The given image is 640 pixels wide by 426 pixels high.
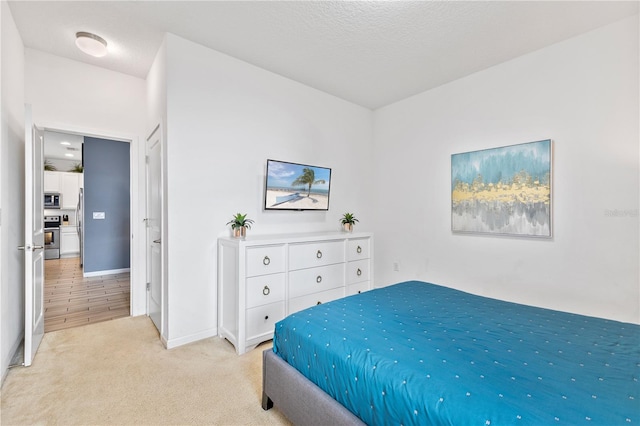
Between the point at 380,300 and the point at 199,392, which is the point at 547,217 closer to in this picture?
the point at 380,300

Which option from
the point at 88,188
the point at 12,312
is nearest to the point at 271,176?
the point at 12,312

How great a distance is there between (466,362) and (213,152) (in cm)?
275

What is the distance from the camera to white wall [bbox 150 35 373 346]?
9.08 ft

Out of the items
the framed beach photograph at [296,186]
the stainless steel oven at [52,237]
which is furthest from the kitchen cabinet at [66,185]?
the framed beach photograph at [296,186]

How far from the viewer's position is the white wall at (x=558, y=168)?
8.12ft

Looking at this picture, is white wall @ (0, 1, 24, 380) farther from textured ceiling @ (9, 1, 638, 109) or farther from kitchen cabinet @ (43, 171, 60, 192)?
kitchen cabinet @ (43, 171, 60, 192)

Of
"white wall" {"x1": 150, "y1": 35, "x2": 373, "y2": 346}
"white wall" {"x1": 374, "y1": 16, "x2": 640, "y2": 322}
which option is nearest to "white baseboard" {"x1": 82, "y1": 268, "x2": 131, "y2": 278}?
"white wall" {"x1": 150, "y1": 35, "x2": 373, "y2": 346}

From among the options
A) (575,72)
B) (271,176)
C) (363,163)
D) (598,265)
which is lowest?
(598,265)

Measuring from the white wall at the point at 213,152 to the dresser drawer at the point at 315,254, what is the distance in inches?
22.3

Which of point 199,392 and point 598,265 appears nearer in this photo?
point 199,392

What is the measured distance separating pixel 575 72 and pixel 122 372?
4726 millimetres

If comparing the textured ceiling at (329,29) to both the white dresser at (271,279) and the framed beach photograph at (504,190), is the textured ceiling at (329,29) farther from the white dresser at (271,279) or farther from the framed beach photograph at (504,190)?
the white dresser at (271,279)

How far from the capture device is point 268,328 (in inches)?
112

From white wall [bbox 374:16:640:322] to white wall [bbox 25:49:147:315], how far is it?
139 inches
